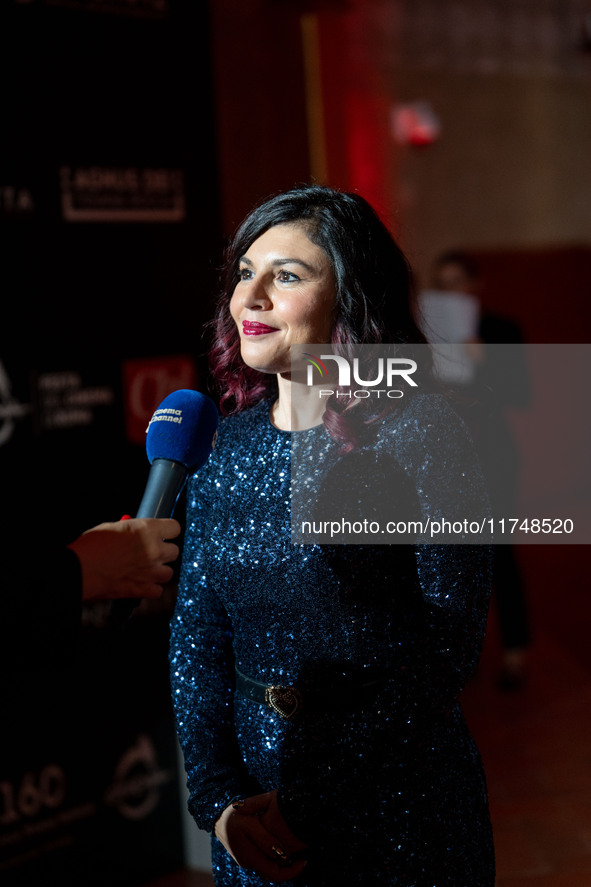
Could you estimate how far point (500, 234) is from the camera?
284 inches

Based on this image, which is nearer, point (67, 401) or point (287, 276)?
point (287, 276)

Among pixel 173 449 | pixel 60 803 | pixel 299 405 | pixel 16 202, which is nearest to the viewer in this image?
pixel 173 449

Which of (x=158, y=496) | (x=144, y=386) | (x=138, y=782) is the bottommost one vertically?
(x=138, y=782)

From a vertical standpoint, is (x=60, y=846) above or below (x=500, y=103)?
below

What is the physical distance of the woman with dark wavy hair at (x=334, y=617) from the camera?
→ 51.8 inches

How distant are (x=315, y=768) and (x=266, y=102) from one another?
100 inches

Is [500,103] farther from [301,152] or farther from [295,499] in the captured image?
[295,499]

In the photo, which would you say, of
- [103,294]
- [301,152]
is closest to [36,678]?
[103,294]

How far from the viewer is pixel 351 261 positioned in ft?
4.61

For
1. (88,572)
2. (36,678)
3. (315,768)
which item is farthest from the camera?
(36,678)

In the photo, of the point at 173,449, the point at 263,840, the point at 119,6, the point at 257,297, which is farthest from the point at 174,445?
the point at 119,6

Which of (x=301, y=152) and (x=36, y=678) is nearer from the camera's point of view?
(x=36, y=678)

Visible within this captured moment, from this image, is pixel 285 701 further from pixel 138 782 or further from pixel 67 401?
pixel 138 782

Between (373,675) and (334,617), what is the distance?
10 cm
